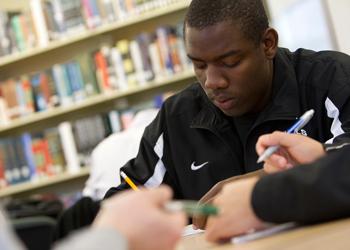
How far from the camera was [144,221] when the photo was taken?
60cm

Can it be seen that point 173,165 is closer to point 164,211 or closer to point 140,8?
point 164,211

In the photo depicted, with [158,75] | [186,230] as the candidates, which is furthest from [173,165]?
[158,75]

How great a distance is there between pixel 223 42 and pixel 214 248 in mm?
737

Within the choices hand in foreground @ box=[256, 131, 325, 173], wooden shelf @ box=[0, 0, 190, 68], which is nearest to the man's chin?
hand in foreground @ box=[256, 131, 325, 173]

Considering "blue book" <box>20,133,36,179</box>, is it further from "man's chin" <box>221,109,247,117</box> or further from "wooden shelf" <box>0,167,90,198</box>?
"man's chin" <box>221,109,247,117</box>

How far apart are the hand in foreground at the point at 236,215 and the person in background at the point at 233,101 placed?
2.07 feet

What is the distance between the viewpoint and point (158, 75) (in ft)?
12.0

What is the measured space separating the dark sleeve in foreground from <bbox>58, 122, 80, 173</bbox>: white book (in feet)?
10.2

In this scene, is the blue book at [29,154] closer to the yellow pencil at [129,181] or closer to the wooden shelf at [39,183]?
the wooden shelf at [39,183]

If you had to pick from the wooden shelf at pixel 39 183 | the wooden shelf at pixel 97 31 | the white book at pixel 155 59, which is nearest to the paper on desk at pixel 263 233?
the wooden shelf at pixel 97 31

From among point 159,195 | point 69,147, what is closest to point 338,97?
point 159,195

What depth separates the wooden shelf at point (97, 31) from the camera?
142 inches

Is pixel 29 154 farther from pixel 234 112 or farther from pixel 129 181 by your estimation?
pixel 234 112

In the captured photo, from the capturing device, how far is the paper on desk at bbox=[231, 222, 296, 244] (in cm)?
80
